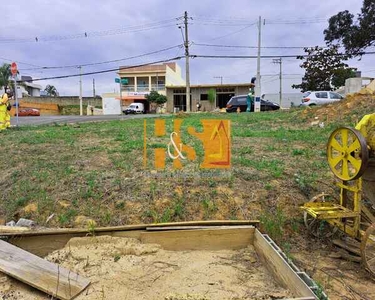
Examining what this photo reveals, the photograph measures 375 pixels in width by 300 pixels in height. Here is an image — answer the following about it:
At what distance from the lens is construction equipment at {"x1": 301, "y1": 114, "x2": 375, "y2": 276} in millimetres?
2918

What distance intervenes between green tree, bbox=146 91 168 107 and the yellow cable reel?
33.2m

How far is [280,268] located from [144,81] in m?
41.4

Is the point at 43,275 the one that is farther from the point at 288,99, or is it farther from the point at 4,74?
the point at 4,74

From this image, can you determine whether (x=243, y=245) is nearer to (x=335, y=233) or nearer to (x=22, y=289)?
(x=335, y=233)

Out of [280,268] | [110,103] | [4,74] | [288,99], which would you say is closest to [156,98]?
[110,103]

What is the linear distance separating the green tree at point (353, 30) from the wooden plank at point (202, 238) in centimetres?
1726

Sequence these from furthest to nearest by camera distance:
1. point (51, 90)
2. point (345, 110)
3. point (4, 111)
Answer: point (51, 90) < point (4, 111) < point (345, 110)

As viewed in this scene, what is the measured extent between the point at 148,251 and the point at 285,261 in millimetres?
1322

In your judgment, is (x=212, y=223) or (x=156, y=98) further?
(x=156, y=98)

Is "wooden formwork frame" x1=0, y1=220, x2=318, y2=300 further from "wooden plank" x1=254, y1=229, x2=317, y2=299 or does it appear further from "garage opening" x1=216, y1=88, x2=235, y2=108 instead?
"garage opening" x1=216, y1=88, x2=235, y2=108

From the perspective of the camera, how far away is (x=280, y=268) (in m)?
2.63

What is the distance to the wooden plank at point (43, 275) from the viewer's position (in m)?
2.45

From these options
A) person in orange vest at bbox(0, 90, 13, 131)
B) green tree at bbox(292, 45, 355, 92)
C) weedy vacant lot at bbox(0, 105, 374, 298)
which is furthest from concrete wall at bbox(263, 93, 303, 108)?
weedy vacant lot at bbox(0, 105, 374, 298)

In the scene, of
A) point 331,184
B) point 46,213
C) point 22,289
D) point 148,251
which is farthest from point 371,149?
point 46,213
